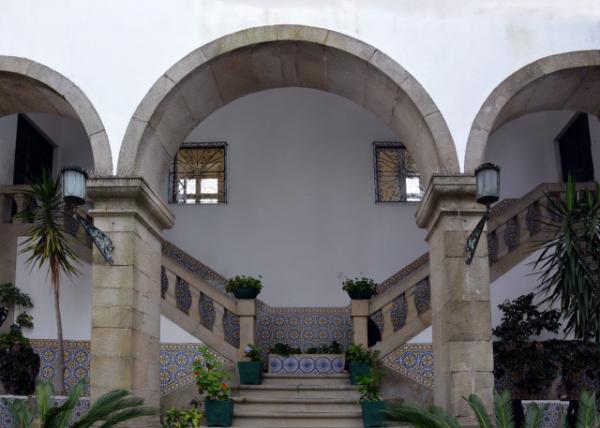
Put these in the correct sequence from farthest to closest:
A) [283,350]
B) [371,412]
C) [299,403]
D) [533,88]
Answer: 1. [283,350]
2. [299,403]
3. [371,412]
4. [533,88]

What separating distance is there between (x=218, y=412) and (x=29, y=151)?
224 inches

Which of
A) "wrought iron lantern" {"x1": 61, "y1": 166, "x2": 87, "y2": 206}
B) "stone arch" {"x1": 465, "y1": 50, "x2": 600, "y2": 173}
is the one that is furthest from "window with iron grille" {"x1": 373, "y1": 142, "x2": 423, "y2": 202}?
"wrought iron lantern" {"x1": 61, "y1": 166, "x2": 87, "y2": 206}

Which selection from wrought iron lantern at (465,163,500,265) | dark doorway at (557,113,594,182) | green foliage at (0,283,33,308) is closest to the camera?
wrought iron lantern at (465,163,500,265)

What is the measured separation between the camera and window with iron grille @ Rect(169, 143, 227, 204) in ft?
42.9

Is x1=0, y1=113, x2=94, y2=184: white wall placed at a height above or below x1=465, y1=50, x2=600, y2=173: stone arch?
above

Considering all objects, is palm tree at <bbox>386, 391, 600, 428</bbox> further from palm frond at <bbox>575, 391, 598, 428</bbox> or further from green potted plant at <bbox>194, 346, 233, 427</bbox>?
green potted plant at <bbox>194, 346, 233, 427</bbox>

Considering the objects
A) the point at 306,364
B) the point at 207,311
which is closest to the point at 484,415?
the point at 306,364

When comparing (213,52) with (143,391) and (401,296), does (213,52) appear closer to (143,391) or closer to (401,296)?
(143,391)

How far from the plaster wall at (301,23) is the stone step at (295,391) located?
12.1ft

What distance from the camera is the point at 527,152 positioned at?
12727 millimetres

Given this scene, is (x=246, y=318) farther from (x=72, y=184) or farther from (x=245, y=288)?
(x=72, y=184)

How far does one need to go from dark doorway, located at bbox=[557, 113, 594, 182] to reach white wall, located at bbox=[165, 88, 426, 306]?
244 cm

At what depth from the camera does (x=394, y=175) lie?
13008 millimetres

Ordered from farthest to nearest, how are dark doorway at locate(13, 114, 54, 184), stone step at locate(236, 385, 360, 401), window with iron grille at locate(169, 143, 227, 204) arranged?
window with iron grille at locate(169, 143, 227, 204) → dark doorway at locate(13, 114, 54, 184) → stone step at locate(236, 385, 360, 401)
